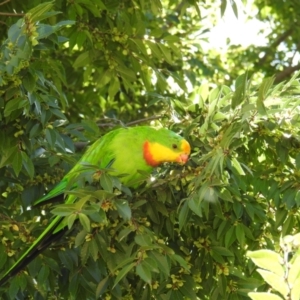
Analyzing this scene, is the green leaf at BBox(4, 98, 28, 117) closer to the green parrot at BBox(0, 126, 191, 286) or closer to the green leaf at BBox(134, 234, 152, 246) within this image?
the green parrot at BBox(0, 126, 191, 286)

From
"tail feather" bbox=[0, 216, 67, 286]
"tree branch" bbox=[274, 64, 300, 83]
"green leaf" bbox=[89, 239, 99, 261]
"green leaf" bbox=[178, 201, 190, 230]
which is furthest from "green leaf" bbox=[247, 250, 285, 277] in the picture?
"tree branch" bbox=[274, 64, 300, 83]

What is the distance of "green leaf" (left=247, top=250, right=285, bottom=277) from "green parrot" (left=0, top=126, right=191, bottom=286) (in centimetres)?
121

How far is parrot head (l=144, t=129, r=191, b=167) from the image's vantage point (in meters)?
2.46

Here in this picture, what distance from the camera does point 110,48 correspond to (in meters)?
3.21

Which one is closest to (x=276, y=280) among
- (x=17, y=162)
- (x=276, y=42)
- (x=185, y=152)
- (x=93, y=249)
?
(x=93, y=249)

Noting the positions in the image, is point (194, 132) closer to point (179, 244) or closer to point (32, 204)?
point (179, 244)

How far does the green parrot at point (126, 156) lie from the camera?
2.46 meters

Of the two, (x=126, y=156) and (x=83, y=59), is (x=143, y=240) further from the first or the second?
(x=83, y=59)

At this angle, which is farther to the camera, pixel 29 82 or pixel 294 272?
pixel 29 82

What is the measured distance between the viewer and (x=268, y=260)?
1238mm

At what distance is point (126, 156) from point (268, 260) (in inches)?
56.6

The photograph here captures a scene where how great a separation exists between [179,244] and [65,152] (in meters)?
0.59

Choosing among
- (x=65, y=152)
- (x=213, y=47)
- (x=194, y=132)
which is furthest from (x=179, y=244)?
(x=213, y=47)

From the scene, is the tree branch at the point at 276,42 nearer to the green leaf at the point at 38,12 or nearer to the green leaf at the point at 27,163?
the green leaf at the point at 27,163
